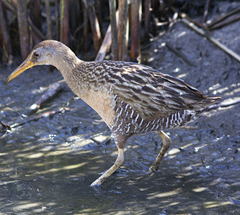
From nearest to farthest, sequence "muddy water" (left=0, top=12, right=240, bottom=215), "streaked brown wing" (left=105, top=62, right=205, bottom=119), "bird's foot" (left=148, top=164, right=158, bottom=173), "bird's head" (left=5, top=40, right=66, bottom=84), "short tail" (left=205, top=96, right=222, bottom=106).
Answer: "muddy water" (left=0, top=12, right=240, bottom=215), "streaked brown wing" (left=105, top=62, right=205, bottom=119), "short tail" (left=205, top=96, right=222, bottom=106), "bird's head" (left=5, top=40, right=66, bottom=84), "bird's foot" (left=148, top=164, right=158, bottom=173)

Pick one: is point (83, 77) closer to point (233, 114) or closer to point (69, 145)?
point (69, 145)

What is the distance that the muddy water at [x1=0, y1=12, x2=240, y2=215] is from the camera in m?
3.02

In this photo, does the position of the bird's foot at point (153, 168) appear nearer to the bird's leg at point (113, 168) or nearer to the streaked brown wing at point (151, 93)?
the bird's leg at point (113, 168)

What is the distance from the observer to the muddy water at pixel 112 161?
3.02 m

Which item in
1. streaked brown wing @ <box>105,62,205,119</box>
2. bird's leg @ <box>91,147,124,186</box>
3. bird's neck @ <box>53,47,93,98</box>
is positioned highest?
Result: bird's neck @ <box>53,47,93,98</box>

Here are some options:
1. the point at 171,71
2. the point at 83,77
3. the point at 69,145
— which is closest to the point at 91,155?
the point at 69,145

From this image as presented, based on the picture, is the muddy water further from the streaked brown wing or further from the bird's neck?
the bird's neck

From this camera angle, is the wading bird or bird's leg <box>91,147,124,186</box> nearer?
the wading bird

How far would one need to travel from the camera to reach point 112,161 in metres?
3.75

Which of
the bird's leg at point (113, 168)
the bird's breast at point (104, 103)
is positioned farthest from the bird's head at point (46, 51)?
the bird's leg at point (113, 168)

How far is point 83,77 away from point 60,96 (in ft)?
5.88

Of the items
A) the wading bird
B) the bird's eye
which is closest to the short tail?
the wading bird

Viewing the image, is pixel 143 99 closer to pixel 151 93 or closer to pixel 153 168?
pixel 151 93

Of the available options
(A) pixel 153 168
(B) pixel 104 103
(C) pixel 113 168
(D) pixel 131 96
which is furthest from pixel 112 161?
(D) pixel 131 96
